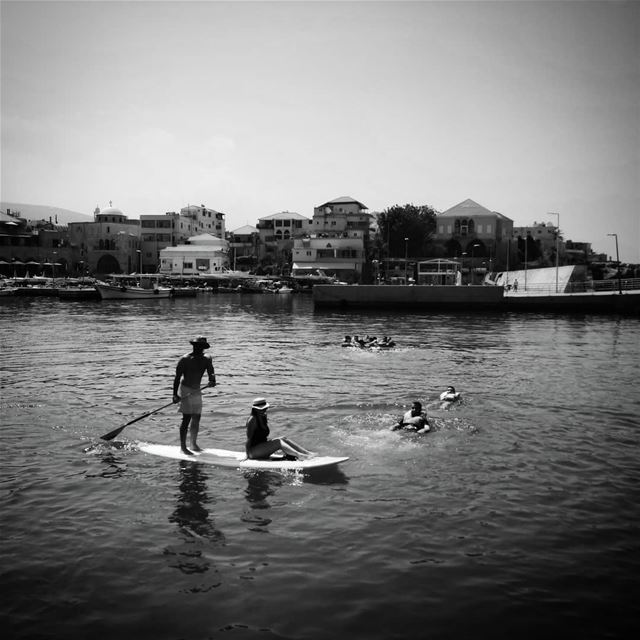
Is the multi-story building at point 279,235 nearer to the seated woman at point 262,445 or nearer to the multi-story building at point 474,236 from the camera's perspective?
the multi-story building at point 474,236

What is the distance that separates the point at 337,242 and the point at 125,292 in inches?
1639

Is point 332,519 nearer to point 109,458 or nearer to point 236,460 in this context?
point 236,460

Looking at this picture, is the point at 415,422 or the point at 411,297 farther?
the point at 411,297

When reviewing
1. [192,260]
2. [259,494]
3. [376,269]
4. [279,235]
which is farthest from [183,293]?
[259,494]

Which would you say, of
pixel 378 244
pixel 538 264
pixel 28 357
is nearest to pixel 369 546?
pixel 28 357

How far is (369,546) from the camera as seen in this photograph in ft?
28.9

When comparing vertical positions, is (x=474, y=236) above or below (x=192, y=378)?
above

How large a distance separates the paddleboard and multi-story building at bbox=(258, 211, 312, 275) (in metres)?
111

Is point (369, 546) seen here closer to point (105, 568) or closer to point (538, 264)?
point (105, 568)

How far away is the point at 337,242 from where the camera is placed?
110688 millimetres

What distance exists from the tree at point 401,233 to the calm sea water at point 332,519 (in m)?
99.3

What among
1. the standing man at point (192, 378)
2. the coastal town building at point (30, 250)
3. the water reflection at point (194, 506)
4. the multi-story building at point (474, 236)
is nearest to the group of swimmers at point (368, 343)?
the standing man at point (192, 378)

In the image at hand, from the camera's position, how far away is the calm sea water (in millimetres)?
7137

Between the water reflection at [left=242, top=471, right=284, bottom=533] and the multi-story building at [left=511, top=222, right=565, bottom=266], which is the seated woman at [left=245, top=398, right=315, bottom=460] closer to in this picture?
the water reflection at [left=242, top=471, right=284, bottom=533]
